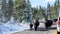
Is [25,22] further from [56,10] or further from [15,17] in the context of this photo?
[56,10]

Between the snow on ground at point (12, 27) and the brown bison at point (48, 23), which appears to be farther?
the brown bison at point (48, 23)

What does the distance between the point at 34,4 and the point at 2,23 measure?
48.6 inches

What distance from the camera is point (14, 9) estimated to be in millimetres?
5574

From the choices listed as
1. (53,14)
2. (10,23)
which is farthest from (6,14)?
(53,14)

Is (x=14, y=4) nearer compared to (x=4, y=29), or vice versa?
(x=4, y=29)

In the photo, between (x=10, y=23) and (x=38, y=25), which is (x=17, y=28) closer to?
(x=10, y=23)

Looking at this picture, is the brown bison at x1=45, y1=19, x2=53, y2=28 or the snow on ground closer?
the snow on ground

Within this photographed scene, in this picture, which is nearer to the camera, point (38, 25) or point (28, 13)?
point (38, 25)

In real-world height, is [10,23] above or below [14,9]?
below

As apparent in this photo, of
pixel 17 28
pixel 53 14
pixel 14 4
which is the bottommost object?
pixel 17 28

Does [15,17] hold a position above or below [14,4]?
below

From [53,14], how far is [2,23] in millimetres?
1640

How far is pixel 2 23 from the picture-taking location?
5180 millimetres

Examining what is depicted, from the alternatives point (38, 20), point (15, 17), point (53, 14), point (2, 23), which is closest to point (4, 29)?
point (2, 23)
